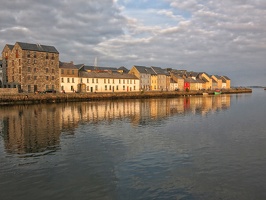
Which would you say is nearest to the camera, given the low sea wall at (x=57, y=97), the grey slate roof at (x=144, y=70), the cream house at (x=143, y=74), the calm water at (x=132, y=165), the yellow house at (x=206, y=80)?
the calm water at (x=132, y=165)

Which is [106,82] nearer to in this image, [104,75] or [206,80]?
[104,75]

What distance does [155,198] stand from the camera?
1275 cm

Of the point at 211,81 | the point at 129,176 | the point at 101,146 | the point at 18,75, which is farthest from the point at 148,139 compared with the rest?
the point at 211,81

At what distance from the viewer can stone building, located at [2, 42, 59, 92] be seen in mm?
83500

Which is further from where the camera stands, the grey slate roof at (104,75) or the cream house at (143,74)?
the cream house at (143,74)

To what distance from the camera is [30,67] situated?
278 ft

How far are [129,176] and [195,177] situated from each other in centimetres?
395

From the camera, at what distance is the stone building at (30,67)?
274 feet

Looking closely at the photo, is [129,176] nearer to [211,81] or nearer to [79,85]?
[79,85]

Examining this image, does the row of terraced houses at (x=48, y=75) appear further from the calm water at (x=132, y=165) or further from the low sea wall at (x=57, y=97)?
the calm water at (x=132, y=165)

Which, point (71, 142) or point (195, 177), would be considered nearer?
point (195, 177)

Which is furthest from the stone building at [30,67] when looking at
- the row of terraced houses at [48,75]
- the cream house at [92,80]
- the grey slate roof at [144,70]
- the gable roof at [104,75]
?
the grey slate roof at [144,70]

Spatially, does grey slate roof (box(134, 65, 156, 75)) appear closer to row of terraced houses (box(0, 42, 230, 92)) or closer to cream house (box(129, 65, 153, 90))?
cream house (box(129, 65, 153, 90))

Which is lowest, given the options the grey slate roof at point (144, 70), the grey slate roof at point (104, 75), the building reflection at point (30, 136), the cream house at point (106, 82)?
the building reflection at point (30, 136)
